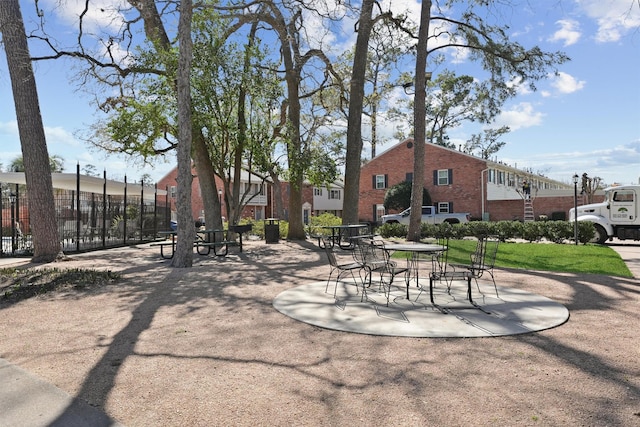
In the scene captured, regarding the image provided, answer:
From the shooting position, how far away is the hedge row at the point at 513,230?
666 inches

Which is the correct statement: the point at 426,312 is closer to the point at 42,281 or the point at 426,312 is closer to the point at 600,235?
the point at 42,281

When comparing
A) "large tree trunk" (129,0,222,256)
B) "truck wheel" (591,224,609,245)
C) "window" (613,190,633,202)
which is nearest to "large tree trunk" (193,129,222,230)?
"large tree trunk" (129,0,222,256)

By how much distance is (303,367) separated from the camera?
3.91m

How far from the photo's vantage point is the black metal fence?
47.9ft

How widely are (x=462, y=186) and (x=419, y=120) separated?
17.9 meters

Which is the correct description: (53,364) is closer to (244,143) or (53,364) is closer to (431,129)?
(244,143)

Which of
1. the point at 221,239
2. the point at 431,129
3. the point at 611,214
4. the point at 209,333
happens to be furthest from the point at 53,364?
the point at 431,129

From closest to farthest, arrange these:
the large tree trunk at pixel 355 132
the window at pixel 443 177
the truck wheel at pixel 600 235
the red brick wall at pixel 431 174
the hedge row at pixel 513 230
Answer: the large tree trunk at pixel 355 132 < the hedge row at pixel 513 230 < the truck wheel at pixel 600 235 < the red brick wall at pixel 431 174 < the window at pixel 443 177

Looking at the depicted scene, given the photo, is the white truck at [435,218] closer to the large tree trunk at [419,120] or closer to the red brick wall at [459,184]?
the red brick wall at [459,184]

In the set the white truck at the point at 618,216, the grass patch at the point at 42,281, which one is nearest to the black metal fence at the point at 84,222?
the grass patch at the point at 42,281

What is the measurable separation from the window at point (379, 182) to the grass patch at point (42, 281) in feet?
93.7

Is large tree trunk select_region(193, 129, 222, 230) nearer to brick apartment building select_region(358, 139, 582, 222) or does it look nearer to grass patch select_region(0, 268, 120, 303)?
grass patch select_region(0, 268, 120, 303)

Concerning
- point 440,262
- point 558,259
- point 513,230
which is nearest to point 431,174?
point 513,230

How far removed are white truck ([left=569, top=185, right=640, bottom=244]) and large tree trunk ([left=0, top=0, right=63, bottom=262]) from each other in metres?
19.2
